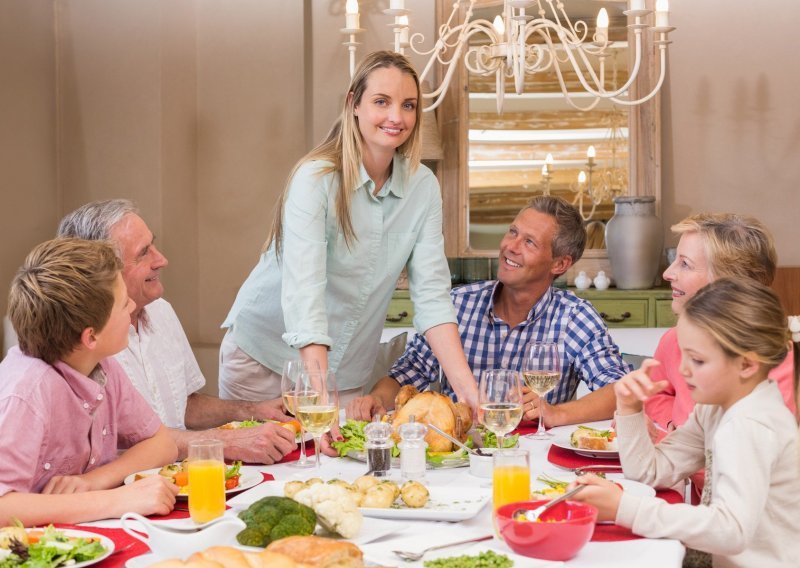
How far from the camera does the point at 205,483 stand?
153 centimetres

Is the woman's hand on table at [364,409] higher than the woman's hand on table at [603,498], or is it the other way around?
the woman's hand on table at [603,498]

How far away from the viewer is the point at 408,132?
8.09ft

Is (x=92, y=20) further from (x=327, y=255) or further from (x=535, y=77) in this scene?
(x=327, y=255)

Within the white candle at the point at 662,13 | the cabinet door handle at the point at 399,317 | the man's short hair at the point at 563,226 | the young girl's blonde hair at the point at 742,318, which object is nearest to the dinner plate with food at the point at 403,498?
the young girl's blonde hair at the point at 742,318

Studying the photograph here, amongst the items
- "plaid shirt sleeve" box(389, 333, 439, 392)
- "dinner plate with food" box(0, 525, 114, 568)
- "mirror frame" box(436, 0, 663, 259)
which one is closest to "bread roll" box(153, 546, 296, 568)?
"dinner plate with food" box(0, 525, 114, 568)

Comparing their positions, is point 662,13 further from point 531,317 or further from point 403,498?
point 403,498

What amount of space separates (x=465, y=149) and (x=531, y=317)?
2.19m

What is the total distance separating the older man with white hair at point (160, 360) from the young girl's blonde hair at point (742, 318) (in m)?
0.85

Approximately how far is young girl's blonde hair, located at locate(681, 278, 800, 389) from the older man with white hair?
0.85 meters

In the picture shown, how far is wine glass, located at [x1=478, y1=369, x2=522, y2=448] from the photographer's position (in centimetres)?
183

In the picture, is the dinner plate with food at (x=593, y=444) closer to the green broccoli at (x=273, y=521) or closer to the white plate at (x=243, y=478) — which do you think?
the white plate at (x=243, y=478)

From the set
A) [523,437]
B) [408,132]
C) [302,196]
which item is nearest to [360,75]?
[408,132]

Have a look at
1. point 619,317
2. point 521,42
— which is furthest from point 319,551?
point 619,317

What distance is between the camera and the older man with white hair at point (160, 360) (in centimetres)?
198
